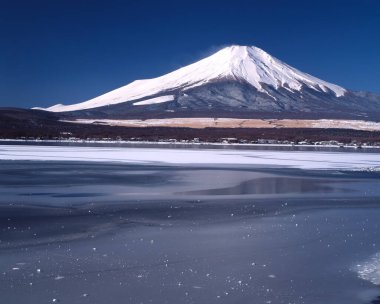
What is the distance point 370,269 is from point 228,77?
534 feet

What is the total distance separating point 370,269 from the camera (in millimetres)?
7422

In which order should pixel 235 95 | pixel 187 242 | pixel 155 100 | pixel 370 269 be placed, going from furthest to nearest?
pixel 235 95 < pixel 155 100 < pixel 187 242 < pixel 370 269

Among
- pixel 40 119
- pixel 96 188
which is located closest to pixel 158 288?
pixel 96 188

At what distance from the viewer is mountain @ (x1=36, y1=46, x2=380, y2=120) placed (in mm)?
130750

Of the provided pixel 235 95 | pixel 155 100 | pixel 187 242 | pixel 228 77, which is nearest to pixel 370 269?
pixel 187 242

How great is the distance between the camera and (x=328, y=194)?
14695mm

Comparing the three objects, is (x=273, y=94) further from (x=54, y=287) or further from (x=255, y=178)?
(x=54, y=287)

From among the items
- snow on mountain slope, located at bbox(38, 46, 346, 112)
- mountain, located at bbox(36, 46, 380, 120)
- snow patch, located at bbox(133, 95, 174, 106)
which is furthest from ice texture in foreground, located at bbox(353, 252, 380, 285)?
snow on mountain slope, located at bbox(38, 46, 346, 112)

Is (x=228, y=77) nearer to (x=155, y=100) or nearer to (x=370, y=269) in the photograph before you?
(x=155, y=100)

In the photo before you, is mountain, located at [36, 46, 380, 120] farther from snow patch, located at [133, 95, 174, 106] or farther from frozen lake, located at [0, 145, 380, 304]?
frozen lake, located at [0, 145, 380, 304]

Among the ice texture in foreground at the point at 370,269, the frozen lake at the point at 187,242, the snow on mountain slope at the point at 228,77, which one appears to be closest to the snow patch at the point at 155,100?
the snow on mountain slope at the point at 228,77

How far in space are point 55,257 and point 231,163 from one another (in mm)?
17826

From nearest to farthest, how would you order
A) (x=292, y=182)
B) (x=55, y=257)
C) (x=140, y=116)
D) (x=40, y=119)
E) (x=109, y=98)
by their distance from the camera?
(x=55, y=257) < (x=292, y=182) < (x=40, y=119) < (x=140, y=116) < (x=109, y=98)

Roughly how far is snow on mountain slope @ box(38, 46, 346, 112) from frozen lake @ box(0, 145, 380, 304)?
146331mm
